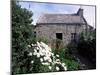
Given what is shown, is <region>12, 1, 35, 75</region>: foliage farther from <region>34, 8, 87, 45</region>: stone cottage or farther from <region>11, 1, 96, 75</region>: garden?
<region>34, 8, 87, 45</region>: stone cottage

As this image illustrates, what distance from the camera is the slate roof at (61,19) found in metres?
2.49

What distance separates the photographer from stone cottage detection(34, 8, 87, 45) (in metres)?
2.49

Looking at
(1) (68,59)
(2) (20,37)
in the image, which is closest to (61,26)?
(1) (68,59)

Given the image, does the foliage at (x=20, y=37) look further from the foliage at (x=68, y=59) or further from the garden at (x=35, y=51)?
the foliage at (x=68, y=59)

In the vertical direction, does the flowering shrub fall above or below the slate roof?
below

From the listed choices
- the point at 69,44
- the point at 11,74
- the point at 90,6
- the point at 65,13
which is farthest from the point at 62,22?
the point at 11,74

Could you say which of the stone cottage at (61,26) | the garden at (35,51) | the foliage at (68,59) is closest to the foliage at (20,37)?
the garden at (35,51)

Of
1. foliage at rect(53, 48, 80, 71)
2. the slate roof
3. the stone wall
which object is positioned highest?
the slate roof

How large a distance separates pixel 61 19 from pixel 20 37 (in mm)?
557

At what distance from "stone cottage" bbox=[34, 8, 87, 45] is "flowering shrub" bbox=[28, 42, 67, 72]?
0.42ft

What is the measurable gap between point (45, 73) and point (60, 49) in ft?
1.14

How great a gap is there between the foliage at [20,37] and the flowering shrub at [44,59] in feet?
0.26

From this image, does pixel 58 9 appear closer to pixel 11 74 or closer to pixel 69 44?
pixel 69 44

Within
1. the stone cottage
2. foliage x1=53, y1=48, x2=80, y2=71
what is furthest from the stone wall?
foliage x1=53, y1=48, x2=80, y2=71
